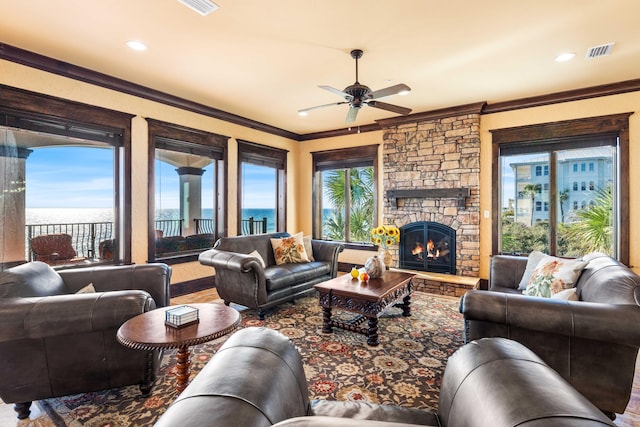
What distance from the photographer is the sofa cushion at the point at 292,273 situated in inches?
149

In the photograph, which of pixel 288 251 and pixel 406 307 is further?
pixel 288 251

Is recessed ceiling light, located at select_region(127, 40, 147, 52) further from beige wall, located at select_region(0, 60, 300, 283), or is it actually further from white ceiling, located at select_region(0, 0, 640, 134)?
beige wall, located at select_region(0, 60, 300, 283)

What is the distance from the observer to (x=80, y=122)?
12.4ft

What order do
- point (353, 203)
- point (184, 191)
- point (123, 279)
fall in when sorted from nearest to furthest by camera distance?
point (123, 279), point (184, 191), point (353, 203)

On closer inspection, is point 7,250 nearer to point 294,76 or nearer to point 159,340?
point 159,340

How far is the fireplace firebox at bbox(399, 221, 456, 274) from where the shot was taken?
17.1ft

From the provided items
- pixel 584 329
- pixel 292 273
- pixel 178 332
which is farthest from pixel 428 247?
pixel 178 332

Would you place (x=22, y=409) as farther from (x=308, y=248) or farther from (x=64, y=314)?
(x=308, y=248)

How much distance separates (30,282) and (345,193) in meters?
5.24

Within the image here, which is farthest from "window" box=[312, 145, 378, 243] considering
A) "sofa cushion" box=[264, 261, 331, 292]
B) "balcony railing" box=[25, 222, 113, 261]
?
"balcony railing" box=[25, 222, 113, 261]

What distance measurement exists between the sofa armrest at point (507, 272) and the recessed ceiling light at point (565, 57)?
216 cm

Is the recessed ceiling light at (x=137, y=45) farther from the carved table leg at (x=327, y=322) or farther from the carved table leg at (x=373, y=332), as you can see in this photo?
the carved table leg at (x=373, y=332)

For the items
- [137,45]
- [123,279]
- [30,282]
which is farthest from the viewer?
[137,45]

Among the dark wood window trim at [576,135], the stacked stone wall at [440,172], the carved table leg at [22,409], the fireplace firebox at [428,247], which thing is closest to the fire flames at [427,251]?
the fireplace firebox at [428,247]
